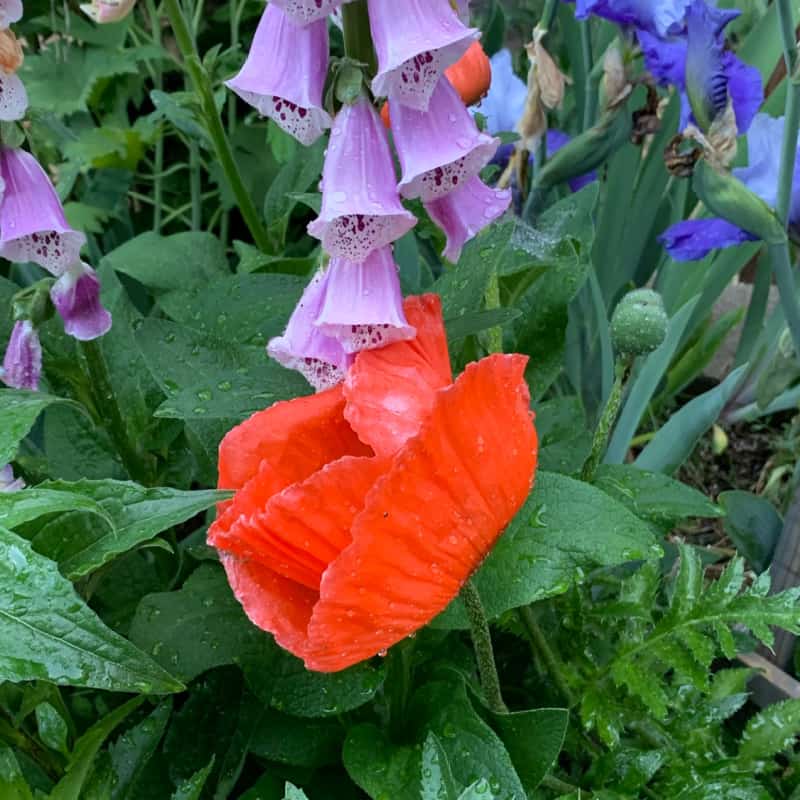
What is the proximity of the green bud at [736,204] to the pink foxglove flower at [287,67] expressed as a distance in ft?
1.05

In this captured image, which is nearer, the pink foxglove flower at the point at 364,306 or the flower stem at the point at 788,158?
the pink foxglove flower at the point at 364,306

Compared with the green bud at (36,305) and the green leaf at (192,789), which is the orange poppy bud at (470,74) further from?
the green leaf at (192,789)

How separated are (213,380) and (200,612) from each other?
0.14 metres

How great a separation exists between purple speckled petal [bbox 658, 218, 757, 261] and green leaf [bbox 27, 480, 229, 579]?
1.74ft

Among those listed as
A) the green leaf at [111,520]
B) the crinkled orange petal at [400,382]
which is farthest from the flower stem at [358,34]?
the green leaf at [111,520]

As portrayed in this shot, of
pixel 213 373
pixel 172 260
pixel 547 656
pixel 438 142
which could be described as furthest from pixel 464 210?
pixel 172 260

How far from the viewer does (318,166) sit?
774 mm

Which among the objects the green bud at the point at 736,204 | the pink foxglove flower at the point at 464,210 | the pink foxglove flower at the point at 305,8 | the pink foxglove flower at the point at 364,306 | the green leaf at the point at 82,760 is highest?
the pink foxglove flower at the point at 305,8

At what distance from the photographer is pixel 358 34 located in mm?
442

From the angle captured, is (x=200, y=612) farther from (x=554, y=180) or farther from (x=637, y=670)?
(x=554, y=180)

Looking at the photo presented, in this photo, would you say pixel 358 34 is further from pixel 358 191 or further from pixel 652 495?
pixel 652 495

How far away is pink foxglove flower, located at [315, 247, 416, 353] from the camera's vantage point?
45cm

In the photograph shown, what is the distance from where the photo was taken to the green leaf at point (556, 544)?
44 cm

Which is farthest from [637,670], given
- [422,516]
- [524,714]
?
[422,516]
